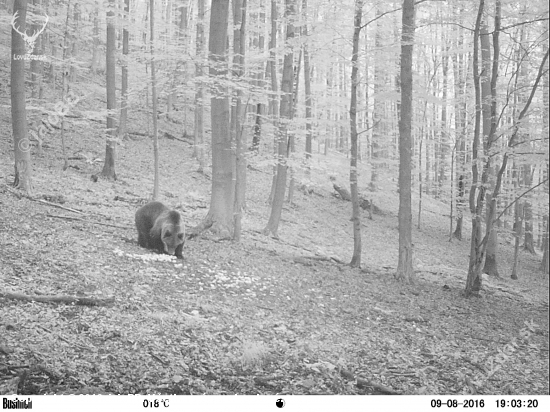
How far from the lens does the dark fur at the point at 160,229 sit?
7609 mm

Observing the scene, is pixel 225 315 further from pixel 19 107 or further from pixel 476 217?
pixel 19 107

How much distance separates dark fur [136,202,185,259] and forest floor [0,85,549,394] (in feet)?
0.95

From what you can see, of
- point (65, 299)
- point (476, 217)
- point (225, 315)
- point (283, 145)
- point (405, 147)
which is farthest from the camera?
point (283, 145)

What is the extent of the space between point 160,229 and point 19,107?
12.0ft

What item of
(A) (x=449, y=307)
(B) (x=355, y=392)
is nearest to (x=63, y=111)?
(A) (x=449, y=307)

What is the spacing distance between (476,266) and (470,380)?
4927 mm

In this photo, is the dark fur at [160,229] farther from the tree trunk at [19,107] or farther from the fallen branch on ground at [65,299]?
the fallen branch on ground at [65,299]

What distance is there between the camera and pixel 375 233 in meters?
16.8

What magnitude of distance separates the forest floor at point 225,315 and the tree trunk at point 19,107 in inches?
13.7

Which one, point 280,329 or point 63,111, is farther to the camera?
point 63,111

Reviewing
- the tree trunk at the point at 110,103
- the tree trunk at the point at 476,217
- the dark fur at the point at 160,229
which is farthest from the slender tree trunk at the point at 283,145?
the tree trunk at the point at 110,103

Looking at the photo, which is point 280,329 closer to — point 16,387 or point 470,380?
point 470,380

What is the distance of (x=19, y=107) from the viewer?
8.41 metres

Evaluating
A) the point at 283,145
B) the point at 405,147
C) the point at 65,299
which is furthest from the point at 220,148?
the point at 65,299
